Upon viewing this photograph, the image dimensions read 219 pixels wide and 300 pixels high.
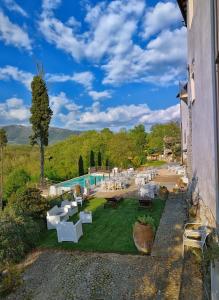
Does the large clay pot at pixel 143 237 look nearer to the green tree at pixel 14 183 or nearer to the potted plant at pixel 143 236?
the potted plant at pixel 143 236

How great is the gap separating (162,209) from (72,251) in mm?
5627

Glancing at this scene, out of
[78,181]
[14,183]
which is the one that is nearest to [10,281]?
[14,183]

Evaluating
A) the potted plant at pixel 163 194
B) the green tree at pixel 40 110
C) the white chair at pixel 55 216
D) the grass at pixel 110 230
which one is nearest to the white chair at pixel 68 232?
the grass at pixel 110 230

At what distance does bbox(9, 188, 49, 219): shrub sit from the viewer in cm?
1062

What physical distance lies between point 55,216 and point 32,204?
115 centimetres

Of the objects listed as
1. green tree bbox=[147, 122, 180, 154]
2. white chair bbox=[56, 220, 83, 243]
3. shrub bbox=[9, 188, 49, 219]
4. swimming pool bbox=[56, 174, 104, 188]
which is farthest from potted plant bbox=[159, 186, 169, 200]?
green tree bbox=[147, 122, 180, 154]

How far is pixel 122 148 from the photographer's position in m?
33.9

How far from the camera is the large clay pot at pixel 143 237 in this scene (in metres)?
7.93

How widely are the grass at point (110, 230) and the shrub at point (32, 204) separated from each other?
958 mm

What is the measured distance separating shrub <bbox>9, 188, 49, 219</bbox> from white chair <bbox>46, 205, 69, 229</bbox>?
1.15 ft

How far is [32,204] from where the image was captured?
11.0 m

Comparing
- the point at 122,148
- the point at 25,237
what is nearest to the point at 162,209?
the point at 25,237

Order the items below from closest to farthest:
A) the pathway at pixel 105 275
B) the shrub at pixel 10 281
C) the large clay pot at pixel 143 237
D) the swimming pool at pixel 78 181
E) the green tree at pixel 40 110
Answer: the pathway at pixel 105 275
the shrub at pixel 10 281
the large clay pot at pixel 143 237
the swimming pool at pixel 78 181
the green tree at pixel 40 110

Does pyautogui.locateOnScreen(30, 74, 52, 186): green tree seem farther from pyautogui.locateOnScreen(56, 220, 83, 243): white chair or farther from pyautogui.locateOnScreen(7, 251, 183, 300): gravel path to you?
pyautogui.locateOnScreen(7, 251, 183, 300): gravel path
